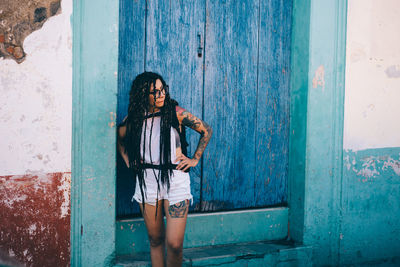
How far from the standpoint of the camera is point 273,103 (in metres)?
3.14

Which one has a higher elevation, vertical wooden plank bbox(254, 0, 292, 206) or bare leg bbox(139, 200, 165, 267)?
vertical wooden plank bbox(254, 0, 292, 206)

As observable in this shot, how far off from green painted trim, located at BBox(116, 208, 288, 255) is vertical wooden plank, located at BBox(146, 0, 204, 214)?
19 cm

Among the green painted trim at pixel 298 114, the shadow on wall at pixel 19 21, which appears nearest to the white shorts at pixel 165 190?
the shadow on wall at pixel 19 21

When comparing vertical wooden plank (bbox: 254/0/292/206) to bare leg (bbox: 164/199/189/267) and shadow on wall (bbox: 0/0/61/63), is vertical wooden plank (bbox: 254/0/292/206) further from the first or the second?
shadow on wall (bbox: 0/0/61/63)

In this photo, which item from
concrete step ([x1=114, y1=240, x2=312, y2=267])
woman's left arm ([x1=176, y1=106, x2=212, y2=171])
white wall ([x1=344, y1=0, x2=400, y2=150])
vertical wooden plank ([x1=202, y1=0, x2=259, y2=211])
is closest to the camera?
woman's left arm ([x1=176, y1=106, x2=212, y2=171])

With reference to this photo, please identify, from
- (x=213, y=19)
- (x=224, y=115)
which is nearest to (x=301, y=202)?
(x=224, y=115)

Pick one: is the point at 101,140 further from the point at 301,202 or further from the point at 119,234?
the point at 301,202

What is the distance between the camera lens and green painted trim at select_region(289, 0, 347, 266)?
2977 mm

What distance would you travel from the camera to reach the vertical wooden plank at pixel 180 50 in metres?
2.75

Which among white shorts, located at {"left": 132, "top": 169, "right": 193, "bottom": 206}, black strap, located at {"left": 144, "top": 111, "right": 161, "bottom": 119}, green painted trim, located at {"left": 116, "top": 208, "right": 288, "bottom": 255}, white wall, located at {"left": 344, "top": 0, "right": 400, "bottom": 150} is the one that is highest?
white wall, located at {"left": 344, "top": 0, "right": 400, "bottom": 150}

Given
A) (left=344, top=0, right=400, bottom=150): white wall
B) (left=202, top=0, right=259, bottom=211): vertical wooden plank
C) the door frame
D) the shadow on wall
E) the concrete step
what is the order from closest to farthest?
the shadow on wall → the door frame → the concrete step → (left=202, top=0, right=259, bottom=211): vertical wooden plank → (left=344, top=0, right=400, bottom=150): white wall

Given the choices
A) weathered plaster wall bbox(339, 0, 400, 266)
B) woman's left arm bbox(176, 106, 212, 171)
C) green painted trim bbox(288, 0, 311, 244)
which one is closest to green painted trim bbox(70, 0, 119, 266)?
woman's left arm bbox(176, 106, 212, 171)

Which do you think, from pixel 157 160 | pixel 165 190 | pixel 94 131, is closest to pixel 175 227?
pixel 165 190

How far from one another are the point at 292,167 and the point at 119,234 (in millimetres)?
1692
